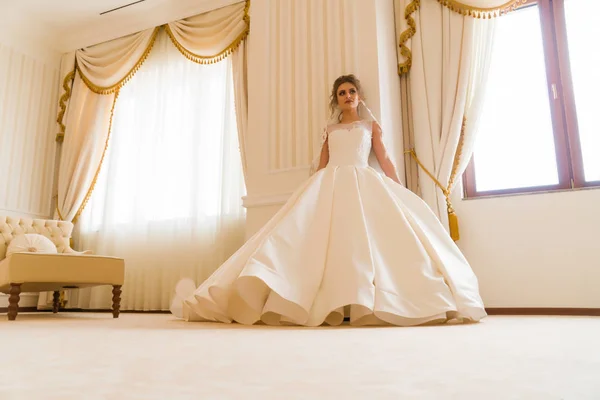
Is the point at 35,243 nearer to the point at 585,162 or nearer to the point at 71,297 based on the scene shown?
the point at 71,297

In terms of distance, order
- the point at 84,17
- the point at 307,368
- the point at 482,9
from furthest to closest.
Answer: the point at 84,17
the point at 482,9
the point at 307,368

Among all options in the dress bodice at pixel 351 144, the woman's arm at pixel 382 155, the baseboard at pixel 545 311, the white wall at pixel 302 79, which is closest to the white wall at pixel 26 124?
the white wall at pixel 302 79

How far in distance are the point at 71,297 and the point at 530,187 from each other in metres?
4.54

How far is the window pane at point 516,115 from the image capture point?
3.41 meters

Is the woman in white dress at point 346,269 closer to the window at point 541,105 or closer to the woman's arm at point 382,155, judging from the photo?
the woman's arm at point 382,155

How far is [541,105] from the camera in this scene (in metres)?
3.46

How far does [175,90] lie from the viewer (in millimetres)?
4852

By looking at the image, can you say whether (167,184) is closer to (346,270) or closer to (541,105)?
(346,270)

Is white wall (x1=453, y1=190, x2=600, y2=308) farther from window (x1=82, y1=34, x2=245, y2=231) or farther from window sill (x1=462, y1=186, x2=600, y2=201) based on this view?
window (x1=82, y1=34, x2=245, y2=231)

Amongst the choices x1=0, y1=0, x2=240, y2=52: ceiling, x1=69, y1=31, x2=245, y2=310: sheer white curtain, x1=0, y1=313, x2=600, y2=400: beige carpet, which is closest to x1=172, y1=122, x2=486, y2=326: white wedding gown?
x1=0, y1=313, x2=600, y2=400: beige carpet

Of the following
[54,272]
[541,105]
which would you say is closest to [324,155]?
[541,105]

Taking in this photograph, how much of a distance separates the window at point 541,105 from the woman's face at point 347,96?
42.1 inches

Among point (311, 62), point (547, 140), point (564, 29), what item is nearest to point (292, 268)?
point (311, 62)

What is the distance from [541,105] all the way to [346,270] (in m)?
2.37
